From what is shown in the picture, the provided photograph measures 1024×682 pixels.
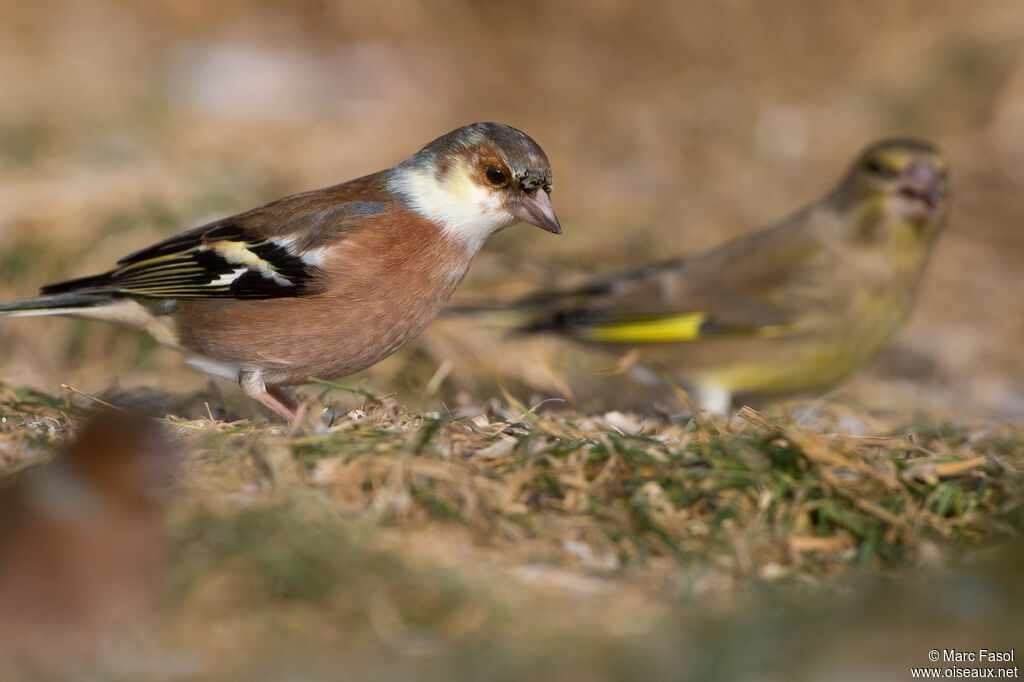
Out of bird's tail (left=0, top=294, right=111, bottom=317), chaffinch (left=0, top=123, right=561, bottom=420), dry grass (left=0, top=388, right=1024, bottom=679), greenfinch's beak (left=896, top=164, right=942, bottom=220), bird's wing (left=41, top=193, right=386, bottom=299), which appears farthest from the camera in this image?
greenfinch's beak (left=896, top=164, right=942, bottom=220)

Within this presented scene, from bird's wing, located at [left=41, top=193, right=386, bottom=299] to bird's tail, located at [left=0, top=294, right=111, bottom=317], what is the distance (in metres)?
0.04

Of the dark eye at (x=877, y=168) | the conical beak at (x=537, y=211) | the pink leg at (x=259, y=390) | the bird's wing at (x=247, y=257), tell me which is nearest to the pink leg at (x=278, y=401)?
the pink leg at (x=259, y=390)

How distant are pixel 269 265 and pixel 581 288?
2.60 m

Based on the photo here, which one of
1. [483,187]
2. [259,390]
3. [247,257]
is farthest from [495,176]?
[259,390]

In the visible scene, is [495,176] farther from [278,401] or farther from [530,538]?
[530,538]

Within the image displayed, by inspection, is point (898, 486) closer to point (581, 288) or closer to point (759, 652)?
point (759, 652)

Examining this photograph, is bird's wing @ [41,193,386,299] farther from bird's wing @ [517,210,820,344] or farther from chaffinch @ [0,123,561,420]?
bird's wing @ [517,210,820,344]

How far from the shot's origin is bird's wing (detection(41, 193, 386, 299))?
4.43m

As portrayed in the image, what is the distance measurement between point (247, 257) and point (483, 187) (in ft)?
3.23

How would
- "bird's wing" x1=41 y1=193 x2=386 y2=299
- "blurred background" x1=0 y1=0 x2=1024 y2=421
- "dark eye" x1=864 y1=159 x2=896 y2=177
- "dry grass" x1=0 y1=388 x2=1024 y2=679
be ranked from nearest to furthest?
1. "dry grass" x1=0 y1=388 x2=1024 y2=679
2. "bird's wing" x1=41 y1=193 x2=386 y2=299
3. "dark eye" x1=864 y1=159 x2=896 y2=177
4. "blurred background" x1=0 y1=0 x2=1024 y2=421

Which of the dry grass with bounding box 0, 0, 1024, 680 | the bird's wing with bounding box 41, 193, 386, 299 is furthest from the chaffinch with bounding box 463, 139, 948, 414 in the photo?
the bird's wing with bounding box 41, 193, 386, 299

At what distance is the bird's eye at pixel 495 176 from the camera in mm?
4520

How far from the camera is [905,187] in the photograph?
6172 mm

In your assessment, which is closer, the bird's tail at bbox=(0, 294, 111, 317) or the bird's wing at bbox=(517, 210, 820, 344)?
the bird's tail at bbox=(0, 294, 111, 317)
